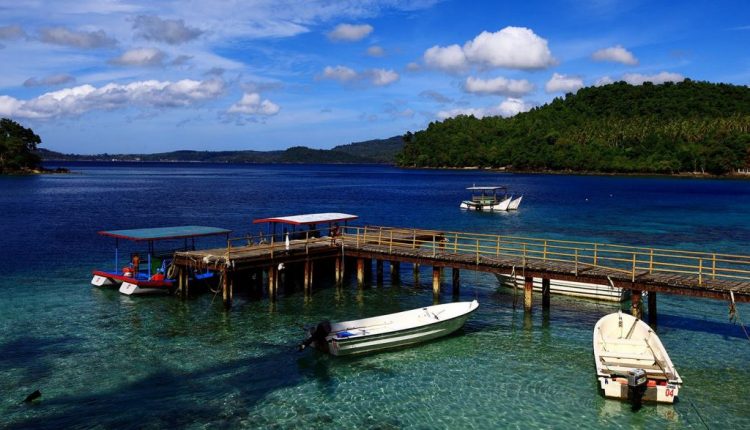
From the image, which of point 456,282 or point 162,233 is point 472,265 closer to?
point 456,282

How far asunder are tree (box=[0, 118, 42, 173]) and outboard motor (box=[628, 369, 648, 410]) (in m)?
191

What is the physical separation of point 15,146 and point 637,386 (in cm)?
19408

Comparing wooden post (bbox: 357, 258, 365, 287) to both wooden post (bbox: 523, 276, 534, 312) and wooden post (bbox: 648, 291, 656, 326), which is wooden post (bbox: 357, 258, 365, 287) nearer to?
wooden post (bbox: 523, 276, 534, 312)

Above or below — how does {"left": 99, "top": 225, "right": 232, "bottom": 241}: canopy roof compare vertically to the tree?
below

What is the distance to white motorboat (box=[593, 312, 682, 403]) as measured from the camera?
65.9 feet

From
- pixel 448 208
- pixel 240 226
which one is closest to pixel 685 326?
pixel 240 226

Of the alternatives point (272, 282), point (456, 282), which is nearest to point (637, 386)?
point (456, 282)

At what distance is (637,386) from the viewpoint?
19.9 meters

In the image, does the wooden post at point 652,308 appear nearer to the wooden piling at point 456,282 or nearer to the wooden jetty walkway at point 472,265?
the wooden jetty walkway at point 472,265

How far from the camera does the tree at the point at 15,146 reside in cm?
17188

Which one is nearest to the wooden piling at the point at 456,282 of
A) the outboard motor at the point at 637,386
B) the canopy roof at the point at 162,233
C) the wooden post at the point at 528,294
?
the wooden post at the point at 528,294

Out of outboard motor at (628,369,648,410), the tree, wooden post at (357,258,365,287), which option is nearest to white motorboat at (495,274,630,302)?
wooden post at (357,258,365,287)

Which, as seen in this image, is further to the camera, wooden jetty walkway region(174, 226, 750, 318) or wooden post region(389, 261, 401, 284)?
wooden post region(389, 261, 401, 284)

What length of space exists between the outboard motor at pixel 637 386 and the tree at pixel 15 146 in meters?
191
